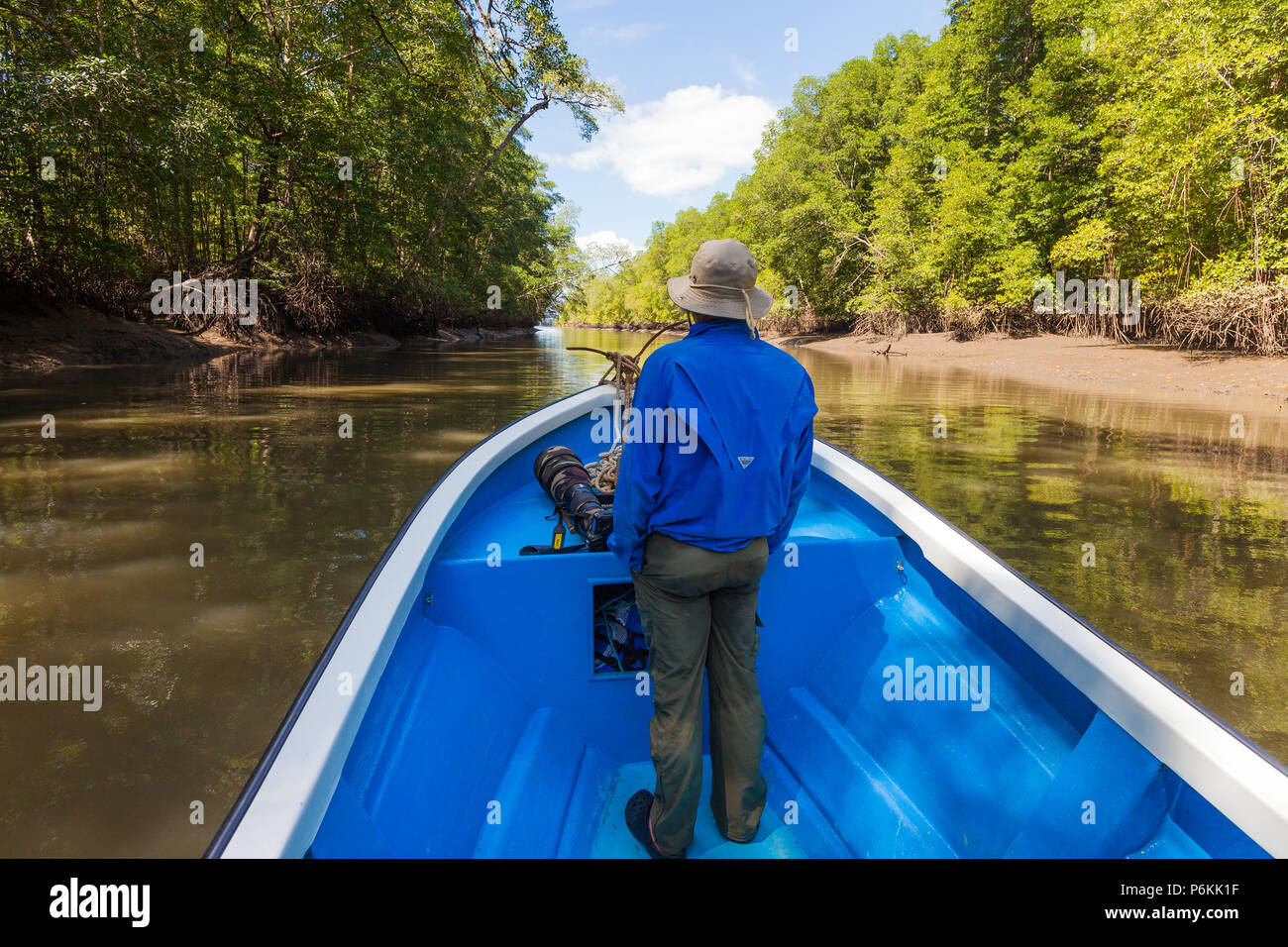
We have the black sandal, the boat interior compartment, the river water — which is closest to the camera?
the boat interior compartment

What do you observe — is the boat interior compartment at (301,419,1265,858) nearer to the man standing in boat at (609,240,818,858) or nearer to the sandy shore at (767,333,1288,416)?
the man standing in boat at (609,240,818,858)

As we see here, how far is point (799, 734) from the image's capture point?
2818 millimetres

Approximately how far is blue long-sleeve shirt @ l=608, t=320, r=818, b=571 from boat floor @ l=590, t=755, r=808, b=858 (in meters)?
1.15

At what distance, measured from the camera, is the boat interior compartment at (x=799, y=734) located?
1.79 meters

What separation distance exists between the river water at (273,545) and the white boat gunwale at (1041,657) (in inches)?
49.9

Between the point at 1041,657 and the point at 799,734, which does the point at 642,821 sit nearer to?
the point at 799,734

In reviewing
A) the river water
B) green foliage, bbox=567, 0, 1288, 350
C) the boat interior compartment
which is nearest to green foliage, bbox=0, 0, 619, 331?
the river water

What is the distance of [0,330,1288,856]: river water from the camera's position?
2865 mm

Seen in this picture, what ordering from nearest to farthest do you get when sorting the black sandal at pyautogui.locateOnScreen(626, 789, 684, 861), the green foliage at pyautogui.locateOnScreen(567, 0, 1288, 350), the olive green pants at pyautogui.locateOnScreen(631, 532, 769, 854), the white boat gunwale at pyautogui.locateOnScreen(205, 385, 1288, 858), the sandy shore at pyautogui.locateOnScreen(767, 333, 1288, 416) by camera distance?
the white boat gunwale at pyautogui.locateOnScreen(205, 385, 1288, 858), the olive green pants at pyautogui.locateOnScreen(631, 532, 769, 854), the black sandal at pyautogui.locateOnScreen(626, 789, 684, 861), the sandy shore at pyautogui.locateOnScreen(767, 333, 1288, 416), the green foliage at pyautogui.locateOnScreen(567, 0, 1288, 350)

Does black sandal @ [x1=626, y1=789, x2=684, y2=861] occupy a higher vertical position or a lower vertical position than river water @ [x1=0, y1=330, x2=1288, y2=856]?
lower

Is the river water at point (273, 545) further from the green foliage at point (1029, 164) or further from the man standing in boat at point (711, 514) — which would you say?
the green foliage at point (1029, 164)

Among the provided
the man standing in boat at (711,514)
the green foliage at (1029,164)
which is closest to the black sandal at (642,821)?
the man standing in boat at (711,514)
